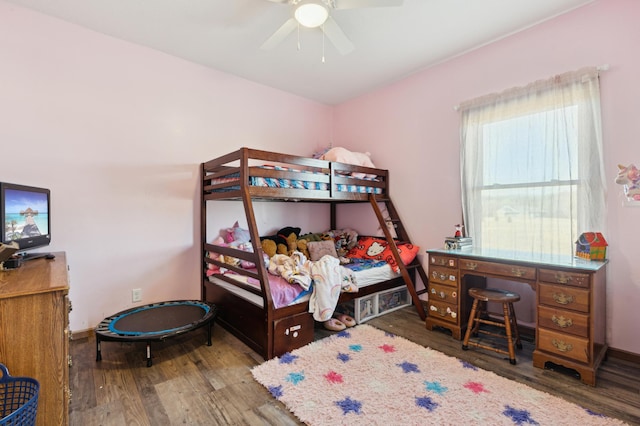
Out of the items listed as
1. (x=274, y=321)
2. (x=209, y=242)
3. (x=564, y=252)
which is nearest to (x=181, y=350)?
(x=274, y=321)

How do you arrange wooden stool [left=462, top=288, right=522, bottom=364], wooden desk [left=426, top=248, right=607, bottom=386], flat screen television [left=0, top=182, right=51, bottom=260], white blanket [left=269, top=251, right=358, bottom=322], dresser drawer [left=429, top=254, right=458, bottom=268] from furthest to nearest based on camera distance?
dresser drawer [left=429, top=254, right=458, bottom=268]
white blanket [left=269, top=251, right=358, bottom=322]
wooden stool [left=462, top=288, right=522, bottom=364]
wooden desk [left=426, top=248, right=607, bottom=386]
flat screen television [left=0, top=182, right=51, bottom=260]

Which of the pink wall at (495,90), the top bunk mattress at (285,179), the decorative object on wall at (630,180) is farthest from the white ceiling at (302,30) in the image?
the decorative object on wall at (630,180)

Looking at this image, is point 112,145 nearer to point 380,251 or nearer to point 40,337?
point 40,337

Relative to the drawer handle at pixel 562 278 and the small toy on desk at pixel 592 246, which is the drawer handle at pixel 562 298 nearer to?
the drawer handle at pixel 562 278

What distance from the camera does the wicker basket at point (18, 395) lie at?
117 cm

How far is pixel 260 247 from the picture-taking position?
2.35 metres

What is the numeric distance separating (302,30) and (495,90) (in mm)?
1891

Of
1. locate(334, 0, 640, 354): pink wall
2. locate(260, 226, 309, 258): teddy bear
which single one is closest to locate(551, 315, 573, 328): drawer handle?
locate(334, 0, 640, 354): pink wall

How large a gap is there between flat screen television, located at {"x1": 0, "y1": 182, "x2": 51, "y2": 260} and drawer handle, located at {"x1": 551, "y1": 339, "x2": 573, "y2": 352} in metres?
3.53

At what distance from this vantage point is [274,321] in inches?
88.0

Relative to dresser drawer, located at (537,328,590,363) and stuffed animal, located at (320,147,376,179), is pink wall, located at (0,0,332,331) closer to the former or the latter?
stuffed animal, located at (320,147,376,179)

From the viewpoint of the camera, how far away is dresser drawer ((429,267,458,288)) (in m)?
2.58

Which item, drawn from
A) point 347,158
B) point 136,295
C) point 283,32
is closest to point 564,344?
point 347,158

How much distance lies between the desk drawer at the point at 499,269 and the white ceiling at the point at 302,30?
202cm
